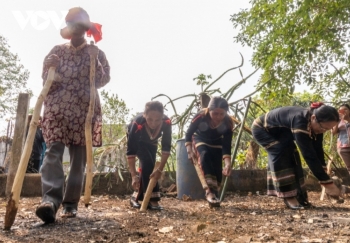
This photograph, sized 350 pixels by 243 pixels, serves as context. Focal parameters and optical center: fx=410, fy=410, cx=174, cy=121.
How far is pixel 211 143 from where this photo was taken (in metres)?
4.65

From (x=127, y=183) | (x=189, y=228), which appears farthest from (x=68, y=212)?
(x=127, y=183)

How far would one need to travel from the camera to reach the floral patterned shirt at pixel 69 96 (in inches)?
129

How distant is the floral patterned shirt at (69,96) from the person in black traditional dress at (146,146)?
0.91m

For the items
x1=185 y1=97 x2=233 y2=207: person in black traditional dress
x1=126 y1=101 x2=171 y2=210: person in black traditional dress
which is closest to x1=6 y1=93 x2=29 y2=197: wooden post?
x1=126 y1=101 x2=171 y2=210: person in black traditional dress

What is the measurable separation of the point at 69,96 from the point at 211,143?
1.88 m

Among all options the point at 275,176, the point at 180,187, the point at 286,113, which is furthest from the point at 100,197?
the point at 286,113

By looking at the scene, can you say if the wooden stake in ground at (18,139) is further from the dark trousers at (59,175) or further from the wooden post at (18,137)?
the dark trousers at (59,175)

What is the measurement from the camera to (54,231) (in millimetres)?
2725

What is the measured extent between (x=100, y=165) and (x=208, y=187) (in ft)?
8.26

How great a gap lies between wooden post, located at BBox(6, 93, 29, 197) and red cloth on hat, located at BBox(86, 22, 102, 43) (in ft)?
5.56

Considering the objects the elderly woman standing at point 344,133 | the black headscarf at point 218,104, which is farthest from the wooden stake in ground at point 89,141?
the elderly woman standing at point 344,133

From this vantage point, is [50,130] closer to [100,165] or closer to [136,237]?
[136,237]

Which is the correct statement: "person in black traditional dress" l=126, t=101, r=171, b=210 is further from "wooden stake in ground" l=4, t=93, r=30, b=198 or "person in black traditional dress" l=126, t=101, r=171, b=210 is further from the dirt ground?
"wooden stake in ground" l=4, t=93, r=30, b=198

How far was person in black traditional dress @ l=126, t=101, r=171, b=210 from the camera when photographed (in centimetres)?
425
